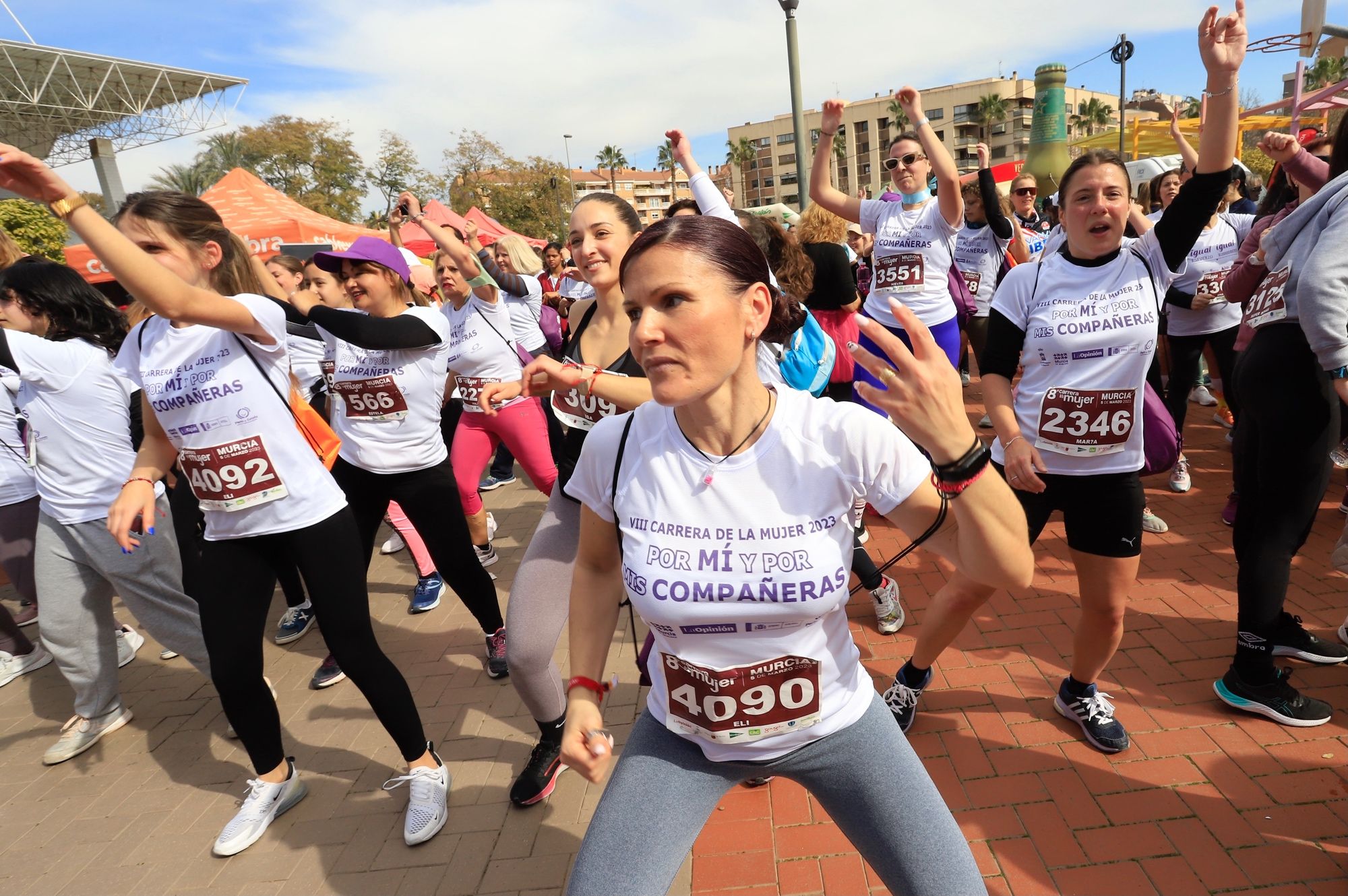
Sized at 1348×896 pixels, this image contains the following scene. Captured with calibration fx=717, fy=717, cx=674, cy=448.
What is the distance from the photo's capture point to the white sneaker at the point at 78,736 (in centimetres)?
362

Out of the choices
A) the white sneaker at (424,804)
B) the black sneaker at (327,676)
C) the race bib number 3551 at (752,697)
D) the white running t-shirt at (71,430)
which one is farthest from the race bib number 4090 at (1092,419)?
the white running t-shirt at (71,430)

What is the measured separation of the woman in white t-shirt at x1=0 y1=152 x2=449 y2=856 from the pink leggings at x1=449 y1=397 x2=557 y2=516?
64.4 inches

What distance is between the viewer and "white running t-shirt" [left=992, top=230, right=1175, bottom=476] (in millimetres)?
2596

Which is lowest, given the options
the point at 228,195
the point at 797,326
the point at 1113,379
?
the point at 1113,379

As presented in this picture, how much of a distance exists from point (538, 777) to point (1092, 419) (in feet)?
8.36

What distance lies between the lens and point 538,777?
2.91 m

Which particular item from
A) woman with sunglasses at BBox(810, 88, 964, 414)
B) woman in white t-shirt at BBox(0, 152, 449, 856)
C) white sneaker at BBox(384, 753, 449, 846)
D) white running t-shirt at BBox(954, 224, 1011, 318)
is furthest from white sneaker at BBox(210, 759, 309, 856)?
white running t-shirt at BBox(954, 224, 1011, 318)

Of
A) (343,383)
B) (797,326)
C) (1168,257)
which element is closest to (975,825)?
(797,326)

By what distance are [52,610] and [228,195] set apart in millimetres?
10082

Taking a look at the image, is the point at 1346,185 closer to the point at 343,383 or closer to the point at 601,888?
the point at 601,888

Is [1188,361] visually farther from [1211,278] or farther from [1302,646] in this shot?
[1302,646]

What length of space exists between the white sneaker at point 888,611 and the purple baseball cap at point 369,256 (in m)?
2.99

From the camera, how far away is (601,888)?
1532mm

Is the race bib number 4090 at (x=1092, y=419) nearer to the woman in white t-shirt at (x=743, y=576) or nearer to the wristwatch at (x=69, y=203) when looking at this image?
the woman in white t-shirt at (x=743, y=576)
